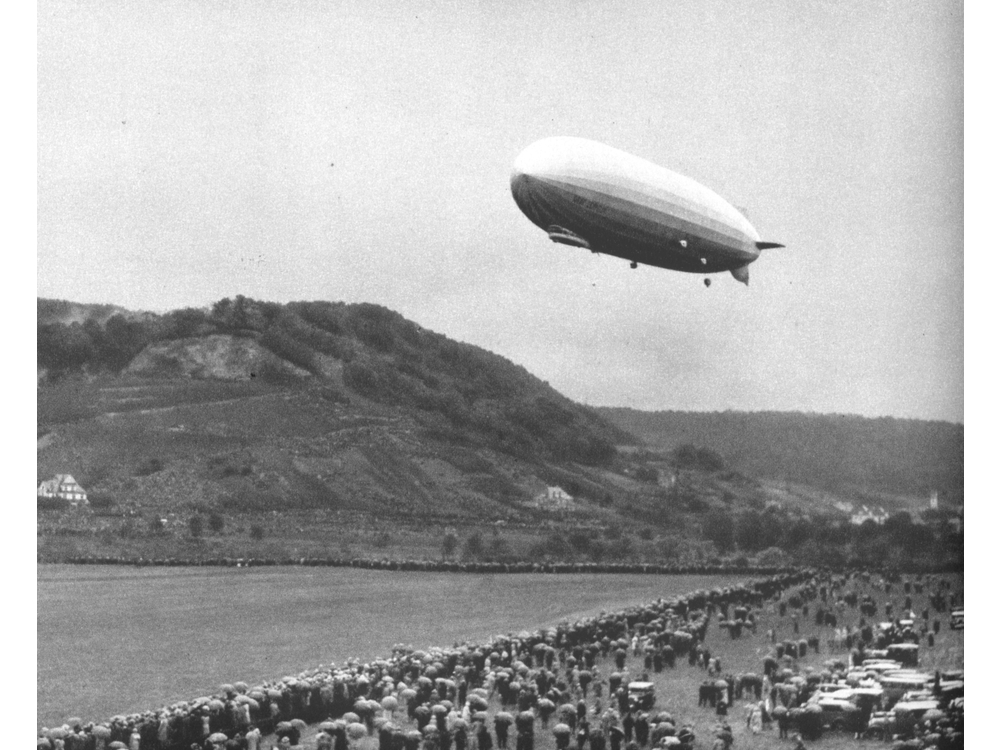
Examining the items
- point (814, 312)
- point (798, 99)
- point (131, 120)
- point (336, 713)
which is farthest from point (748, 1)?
point (336, 713)

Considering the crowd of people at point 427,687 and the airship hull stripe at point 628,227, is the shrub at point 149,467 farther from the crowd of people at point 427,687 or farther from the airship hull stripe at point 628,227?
the airship hull stripe at point 628,227

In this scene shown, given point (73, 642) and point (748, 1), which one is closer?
point (73, 642)

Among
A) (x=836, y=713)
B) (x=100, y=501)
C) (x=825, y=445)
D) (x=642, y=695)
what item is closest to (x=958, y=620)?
A: (x=836, y=713)

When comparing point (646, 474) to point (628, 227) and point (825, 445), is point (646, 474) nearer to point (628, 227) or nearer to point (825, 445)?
point (825, 445)

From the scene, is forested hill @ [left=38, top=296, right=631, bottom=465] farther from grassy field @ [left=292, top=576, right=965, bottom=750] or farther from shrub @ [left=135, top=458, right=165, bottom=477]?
grassy field @ [left=292, top=576, right=965, bottom=750]

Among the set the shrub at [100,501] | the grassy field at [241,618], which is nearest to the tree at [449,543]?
the grassy field at [241,618]

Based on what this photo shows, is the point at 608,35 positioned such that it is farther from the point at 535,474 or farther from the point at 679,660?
the point at 679,660

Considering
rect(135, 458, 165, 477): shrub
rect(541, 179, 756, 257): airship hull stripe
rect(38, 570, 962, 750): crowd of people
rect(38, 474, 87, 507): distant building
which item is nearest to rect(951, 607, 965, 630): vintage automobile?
rect(38, 570, 962, 750): crowd of people
